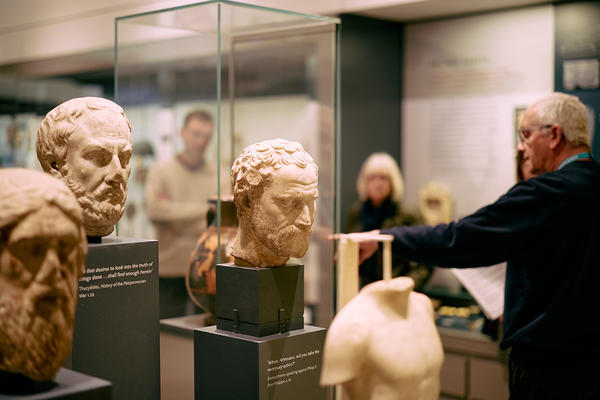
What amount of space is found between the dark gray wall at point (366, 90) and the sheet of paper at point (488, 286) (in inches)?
89.8

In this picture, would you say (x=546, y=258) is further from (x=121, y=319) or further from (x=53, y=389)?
(x=53, y=389)

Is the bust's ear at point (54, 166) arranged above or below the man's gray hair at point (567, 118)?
below

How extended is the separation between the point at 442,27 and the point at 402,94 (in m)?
0.66

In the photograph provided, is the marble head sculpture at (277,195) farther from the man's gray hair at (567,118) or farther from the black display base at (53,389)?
the man's gray hair at (567,118)

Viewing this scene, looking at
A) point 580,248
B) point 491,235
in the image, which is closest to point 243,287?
point 491,235

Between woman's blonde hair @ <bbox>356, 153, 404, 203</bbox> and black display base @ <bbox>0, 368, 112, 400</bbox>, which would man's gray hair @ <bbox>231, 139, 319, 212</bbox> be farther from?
woman's blonde hair @ <bbox>356, 153, 404, 203</bbox>

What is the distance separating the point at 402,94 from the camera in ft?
20.3

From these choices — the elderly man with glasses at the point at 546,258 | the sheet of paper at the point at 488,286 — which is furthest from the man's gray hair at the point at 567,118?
the sheet of paper at the point at 488,286

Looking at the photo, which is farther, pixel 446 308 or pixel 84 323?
pixel 446 308

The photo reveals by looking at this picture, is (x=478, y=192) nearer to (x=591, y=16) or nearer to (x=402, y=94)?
(x=402, y=94)

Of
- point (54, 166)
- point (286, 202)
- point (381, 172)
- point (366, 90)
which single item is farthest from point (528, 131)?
point (366, 90)

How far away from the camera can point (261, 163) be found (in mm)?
2527

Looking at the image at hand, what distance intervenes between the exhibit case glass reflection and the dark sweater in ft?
1.73

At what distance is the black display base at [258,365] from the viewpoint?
2.53 m
